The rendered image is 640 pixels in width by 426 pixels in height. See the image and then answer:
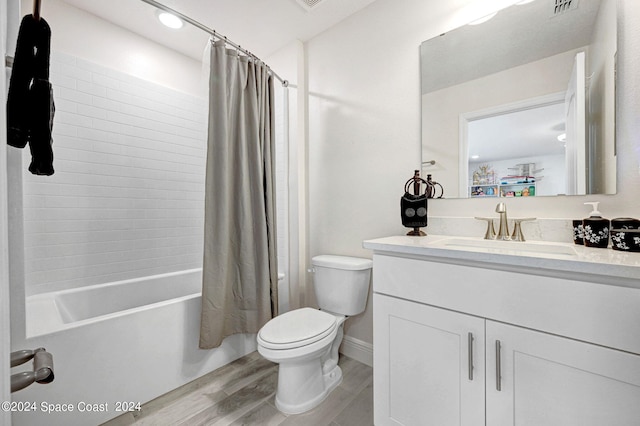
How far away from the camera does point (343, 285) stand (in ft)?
5.63

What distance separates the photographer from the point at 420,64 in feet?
5.32

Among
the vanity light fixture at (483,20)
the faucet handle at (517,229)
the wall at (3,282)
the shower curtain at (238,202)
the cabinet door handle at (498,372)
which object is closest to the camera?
the wall at (3,282)

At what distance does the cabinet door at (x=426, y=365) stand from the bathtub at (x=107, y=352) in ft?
3.69

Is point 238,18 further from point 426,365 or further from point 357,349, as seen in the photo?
point 357,349

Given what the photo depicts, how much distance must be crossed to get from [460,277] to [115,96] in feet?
8.45

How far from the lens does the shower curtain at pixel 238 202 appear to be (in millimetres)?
1656

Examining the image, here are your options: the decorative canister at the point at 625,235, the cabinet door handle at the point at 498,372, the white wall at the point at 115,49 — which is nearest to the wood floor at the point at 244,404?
the cabinet door handle at the point at 498,372

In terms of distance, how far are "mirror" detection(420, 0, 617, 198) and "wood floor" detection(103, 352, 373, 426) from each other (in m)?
1.26

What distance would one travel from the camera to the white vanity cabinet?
Answer: 2.47ft

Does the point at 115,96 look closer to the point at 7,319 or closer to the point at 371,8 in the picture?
the point at 371,8

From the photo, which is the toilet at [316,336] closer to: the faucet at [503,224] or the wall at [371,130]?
the wall at [371,130]

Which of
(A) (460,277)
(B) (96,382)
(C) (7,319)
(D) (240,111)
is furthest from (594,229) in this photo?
(B) (96,382)

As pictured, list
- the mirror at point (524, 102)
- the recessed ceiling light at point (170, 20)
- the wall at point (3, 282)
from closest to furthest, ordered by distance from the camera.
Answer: the wall at point (3, 282)
the mirror at point (524, 102)
the recessed ceiling light at point (170, 20)

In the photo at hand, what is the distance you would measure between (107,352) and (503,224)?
2.05 metres
